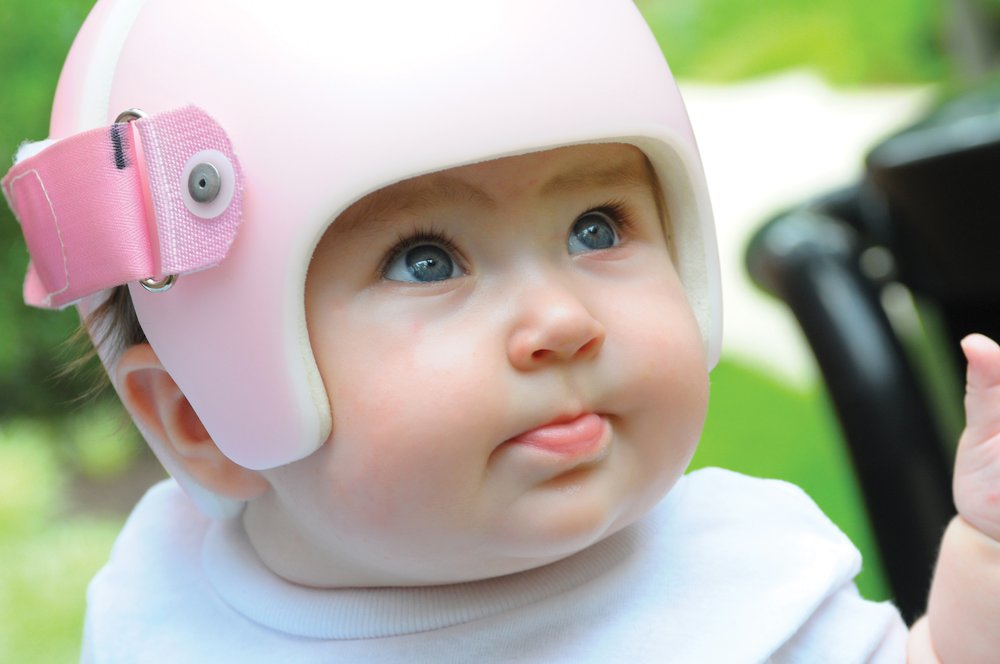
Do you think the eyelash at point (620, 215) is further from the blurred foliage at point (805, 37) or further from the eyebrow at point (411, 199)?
the blurred foliage at point (805, 37)

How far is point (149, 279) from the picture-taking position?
2.06 feet

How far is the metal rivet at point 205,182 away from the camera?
0.60 metres

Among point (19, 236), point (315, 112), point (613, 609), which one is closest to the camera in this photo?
point (315, 112)

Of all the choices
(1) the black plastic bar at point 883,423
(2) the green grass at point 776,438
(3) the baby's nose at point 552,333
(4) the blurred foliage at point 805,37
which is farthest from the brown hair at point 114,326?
(4) the blurred foliage at point 805,37

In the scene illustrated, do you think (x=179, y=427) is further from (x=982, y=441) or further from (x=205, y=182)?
(x=982, y=441)

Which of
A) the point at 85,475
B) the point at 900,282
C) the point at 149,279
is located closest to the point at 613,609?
Answer: the point at 149,279

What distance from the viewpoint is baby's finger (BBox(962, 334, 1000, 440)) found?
597mm

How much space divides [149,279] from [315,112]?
13 centimetres

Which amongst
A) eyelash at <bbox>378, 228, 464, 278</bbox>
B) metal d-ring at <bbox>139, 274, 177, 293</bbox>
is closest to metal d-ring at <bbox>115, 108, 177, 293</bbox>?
metal d-ring at <bbox>139, 274, 177, 293</bbox>

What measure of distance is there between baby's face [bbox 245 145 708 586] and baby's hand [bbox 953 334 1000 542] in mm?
141

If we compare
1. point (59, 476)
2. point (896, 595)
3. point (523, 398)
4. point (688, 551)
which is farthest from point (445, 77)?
point (59, 476)

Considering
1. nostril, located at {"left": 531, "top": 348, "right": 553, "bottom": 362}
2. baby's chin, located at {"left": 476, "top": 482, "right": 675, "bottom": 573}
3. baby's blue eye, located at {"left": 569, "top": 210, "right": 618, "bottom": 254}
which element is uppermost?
baby's blue eye, located at {"left": 569, "top": 210, "right": 618, "bottom": 254}

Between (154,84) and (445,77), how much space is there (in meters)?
0.17

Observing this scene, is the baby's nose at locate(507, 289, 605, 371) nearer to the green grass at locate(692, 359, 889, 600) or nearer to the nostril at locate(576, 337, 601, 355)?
the nostril at locate(576, 337, 601, 355)
